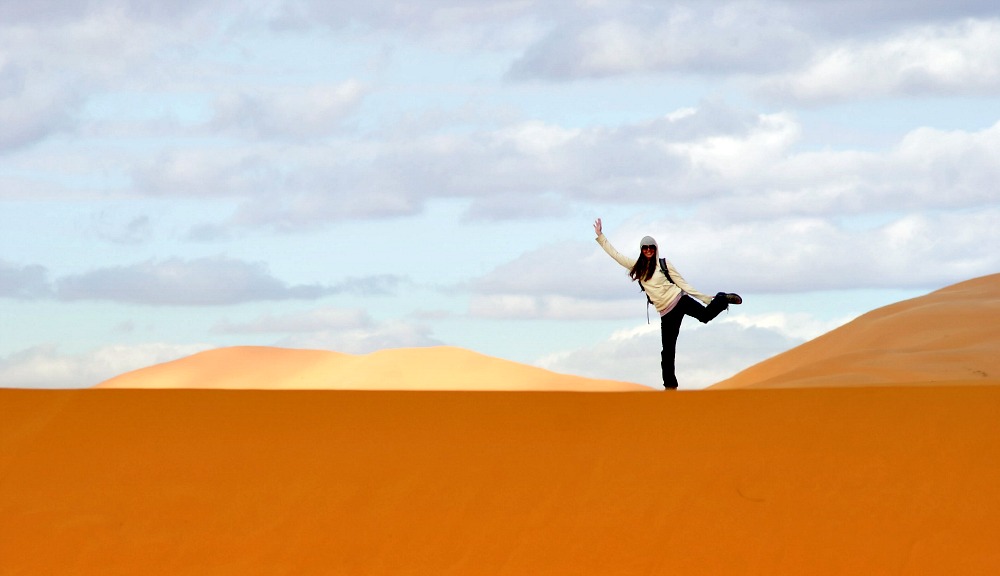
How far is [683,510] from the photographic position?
335 inches

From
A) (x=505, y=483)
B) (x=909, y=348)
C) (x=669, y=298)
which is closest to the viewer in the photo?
(x=505, y=483)

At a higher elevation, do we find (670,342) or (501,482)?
(670,342)

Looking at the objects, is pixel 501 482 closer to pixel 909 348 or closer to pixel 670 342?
pixel 670 342

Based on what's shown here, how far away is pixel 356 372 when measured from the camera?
24125mm

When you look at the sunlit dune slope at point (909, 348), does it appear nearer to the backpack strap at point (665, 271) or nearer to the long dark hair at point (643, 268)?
the backpack strap at point (665, 271)

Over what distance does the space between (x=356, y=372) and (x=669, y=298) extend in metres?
13.6

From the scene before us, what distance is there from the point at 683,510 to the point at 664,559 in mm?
539

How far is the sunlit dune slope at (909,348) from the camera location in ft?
53.4

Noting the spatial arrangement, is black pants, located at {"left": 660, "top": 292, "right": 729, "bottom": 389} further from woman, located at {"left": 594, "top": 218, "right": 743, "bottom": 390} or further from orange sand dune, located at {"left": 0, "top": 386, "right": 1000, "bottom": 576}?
orange sand dune, located at {"left": 0, "top": 386, "right": 1000, "bottom": 576}

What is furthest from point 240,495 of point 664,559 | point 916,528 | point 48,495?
point 916,528

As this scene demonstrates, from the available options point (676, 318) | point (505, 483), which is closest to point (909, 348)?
point (676, 318)

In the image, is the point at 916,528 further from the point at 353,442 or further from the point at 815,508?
the point at 353,442

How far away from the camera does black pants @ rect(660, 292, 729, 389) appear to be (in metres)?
11.5

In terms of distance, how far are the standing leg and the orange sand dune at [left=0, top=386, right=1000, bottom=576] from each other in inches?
48.6
